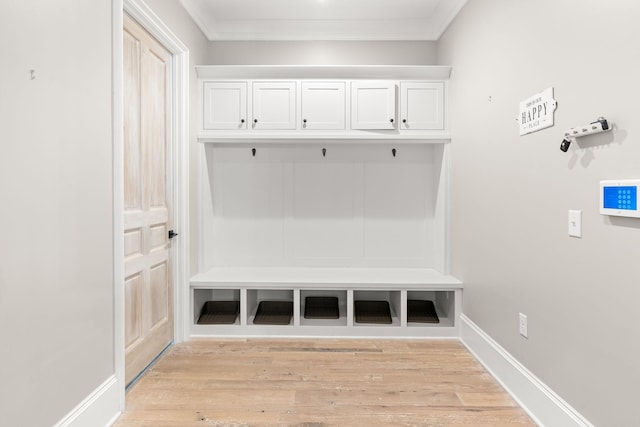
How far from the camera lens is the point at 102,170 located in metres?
1.73

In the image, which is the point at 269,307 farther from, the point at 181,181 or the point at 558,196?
the point at 558,196

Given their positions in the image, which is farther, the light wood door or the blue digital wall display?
the light wood door

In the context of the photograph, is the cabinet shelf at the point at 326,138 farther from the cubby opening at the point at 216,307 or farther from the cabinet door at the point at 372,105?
the cubby opening at the point at 216,307

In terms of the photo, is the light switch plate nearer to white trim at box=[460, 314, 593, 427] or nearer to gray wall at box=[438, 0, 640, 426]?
gray wall at box=[438, 0, 640, 426]

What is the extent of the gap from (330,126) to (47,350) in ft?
7.69

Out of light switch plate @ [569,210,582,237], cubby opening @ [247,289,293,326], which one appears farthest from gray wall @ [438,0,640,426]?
cubby opening @ [247,289,293,326]

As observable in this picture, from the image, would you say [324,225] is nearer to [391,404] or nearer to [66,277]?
[391,404]

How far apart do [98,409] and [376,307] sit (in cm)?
210

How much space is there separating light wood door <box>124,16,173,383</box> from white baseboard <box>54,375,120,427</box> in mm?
313

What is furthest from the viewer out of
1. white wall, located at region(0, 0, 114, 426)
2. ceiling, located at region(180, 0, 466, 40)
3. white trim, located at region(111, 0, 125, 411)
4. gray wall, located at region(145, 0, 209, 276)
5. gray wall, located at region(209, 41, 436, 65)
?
gray wall, located at region(209, 41, 436, 65)

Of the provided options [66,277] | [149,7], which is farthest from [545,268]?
[149,7]

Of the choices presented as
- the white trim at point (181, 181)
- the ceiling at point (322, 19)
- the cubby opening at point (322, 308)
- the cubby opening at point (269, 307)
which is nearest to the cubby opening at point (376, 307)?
the cubby opening at point (322, 308)

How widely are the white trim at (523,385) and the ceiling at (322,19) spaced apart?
98.6 inches

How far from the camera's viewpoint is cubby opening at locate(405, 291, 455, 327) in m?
2.93
